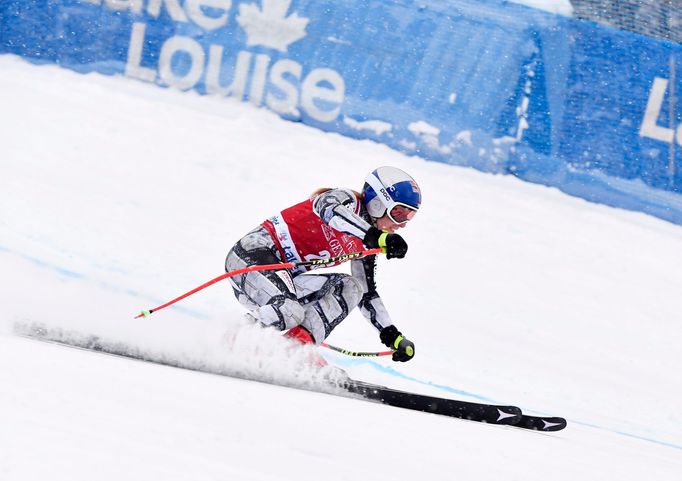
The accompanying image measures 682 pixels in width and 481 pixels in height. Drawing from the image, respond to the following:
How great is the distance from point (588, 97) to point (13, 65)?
6036 millimetres

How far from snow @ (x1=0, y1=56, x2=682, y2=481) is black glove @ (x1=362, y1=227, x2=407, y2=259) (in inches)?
27.7

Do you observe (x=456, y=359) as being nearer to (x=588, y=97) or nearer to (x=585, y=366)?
(x=585, y=366)

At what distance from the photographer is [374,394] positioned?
→ 13.3 feet

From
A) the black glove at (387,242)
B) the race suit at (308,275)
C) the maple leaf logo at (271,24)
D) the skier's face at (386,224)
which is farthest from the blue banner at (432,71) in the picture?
the black glove at (387,242)

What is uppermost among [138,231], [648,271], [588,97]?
[588,97]

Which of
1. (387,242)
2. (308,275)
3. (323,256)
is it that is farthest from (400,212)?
(308,275)

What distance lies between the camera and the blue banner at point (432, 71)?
804cm

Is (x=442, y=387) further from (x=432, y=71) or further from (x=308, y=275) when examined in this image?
(x=432, y=71)

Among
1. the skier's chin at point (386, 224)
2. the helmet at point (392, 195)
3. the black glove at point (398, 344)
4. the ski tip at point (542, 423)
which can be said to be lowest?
the black glove at point (398, 344)

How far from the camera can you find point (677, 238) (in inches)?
315

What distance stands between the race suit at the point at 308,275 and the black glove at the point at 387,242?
180 millimetres

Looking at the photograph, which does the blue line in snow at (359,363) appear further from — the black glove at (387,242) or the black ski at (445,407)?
the black glove at (387,242)

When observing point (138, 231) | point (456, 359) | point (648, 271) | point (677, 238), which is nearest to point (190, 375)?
point (456, 359)

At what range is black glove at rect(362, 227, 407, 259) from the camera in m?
4.09
